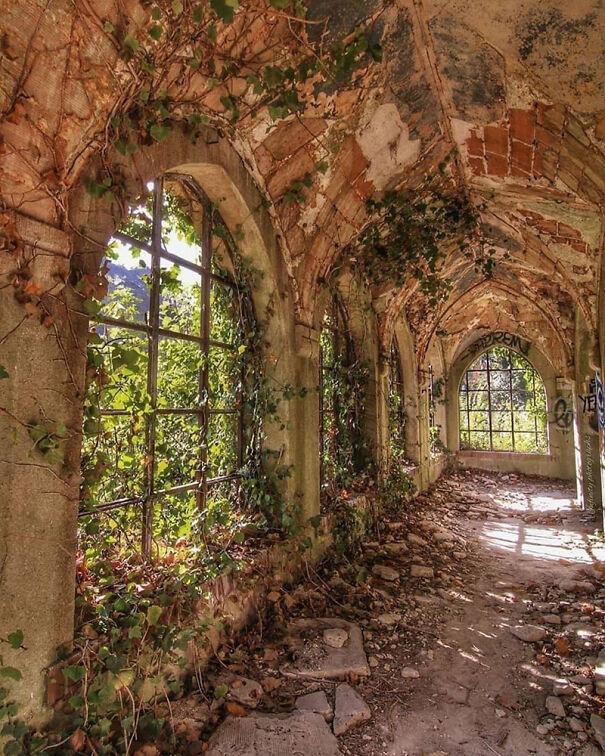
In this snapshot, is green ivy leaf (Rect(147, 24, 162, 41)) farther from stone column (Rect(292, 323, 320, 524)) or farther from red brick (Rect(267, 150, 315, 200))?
stone column (Rect(292, 323, 320, 524))

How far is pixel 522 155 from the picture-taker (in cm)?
400

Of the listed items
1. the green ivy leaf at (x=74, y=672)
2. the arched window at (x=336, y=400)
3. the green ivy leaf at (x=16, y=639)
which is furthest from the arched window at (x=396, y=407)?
the green ivy leaf at (x=16, y=639)

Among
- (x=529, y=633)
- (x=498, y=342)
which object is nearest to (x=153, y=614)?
(x=529, y=633)

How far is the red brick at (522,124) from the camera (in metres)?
3.43

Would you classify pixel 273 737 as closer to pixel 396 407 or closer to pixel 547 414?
pixel 396 407

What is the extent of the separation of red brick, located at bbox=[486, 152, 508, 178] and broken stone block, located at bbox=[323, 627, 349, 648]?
415 cm

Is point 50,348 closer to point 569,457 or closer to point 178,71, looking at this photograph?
point 178,71

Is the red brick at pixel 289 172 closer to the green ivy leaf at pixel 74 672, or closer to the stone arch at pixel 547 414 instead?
the green ivy leaf at pixel 74 672

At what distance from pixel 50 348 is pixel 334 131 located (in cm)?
267

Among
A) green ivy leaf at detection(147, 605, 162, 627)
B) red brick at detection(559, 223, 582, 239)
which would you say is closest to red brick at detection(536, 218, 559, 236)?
red brick at detection(559, 223, 582, 239)

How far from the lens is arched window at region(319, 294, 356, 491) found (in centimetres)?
541

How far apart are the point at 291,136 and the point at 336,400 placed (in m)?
3.16

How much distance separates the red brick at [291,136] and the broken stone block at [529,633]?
396 cm

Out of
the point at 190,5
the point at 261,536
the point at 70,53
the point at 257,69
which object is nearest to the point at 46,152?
the point at 70,53
